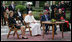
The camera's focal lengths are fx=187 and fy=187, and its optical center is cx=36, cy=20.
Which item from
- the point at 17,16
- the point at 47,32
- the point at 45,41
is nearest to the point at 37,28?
the point at 47,32

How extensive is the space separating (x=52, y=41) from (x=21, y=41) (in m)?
1.37

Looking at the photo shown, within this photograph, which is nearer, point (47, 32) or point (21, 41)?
point (21, 41)

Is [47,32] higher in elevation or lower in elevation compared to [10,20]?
lower

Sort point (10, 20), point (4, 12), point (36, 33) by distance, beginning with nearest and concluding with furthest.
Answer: point (10, 20)
point (36, 33)
point (4, 12)

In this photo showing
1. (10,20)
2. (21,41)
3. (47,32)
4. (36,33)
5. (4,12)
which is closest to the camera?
(21,41)

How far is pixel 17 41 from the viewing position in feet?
27.0

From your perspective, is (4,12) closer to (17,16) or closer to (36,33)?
(17,16)

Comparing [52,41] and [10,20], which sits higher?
[10,20]

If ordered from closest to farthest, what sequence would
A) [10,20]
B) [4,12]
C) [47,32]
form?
[10,20] < [47,32] < [4,12]

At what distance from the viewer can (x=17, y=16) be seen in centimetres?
1379

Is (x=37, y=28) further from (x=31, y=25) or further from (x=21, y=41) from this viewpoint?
(x=21, y=41)

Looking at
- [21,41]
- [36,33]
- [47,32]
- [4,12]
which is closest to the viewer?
[21,41]

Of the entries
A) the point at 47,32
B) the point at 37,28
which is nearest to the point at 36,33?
the point at 37,28

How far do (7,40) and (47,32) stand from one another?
10.0ft
